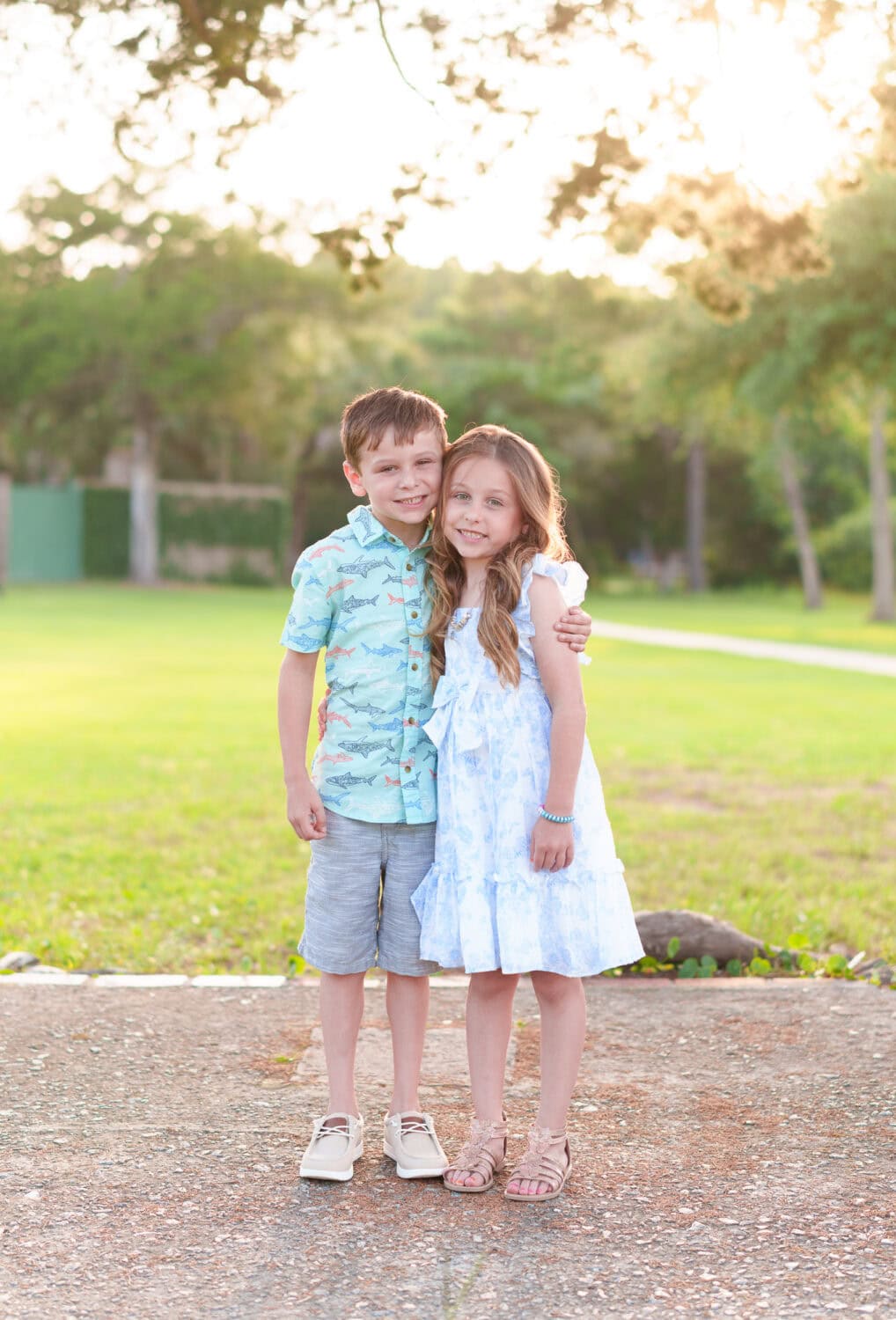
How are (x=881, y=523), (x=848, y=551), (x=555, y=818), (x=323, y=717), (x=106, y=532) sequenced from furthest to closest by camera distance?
(x=848, y=551), (x=106, y=532), (x=881, y=523), (x=323, y=717), (x=555, y=818)

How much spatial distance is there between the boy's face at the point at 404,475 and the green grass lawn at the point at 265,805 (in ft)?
7.52

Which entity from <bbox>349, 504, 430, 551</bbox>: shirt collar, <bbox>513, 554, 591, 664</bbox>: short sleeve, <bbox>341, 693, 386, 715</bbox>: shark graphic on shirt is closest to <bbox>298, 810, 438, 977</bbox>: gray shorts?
<bbox>341, 693, 386, 715</bbox>: shark graphic on shirt

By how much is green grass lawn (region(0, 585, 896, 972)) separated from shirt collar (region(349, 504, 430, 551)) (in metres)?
2.21

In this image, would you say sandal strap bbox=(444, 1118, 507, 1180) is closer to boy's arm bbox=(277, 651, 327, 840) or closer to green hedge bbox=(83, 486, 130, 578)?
boy's arm bbox=(277, 651, 327, 840)

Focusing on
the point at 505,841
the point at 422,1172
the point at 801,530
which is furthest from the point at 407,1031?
the point at 801,530

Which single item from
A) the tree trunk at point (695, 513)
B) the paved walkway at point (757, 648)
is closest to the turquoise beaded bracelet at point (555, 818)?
the paved walkway at point (757, 648)

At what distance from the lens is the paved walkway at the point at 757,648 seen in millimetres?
17250

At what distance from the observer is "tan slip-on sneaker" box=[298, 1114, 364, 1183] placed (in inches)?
121

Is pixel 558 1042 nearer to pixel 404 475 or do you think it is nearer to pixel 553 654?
pixel 553 654

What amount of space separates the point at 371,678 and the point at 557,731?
0.43 meters

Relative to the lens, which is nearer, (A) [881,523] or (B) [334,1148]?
(B) [334,1148]

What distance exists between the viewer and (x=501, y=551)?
3.17 metres

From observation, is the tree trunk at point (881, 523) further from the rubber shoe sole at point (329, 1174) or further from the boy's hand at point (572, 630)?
the rubber shoe sole at point (329, 1174)

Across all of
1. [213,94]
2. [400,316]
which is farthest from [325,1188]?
[400,316]
